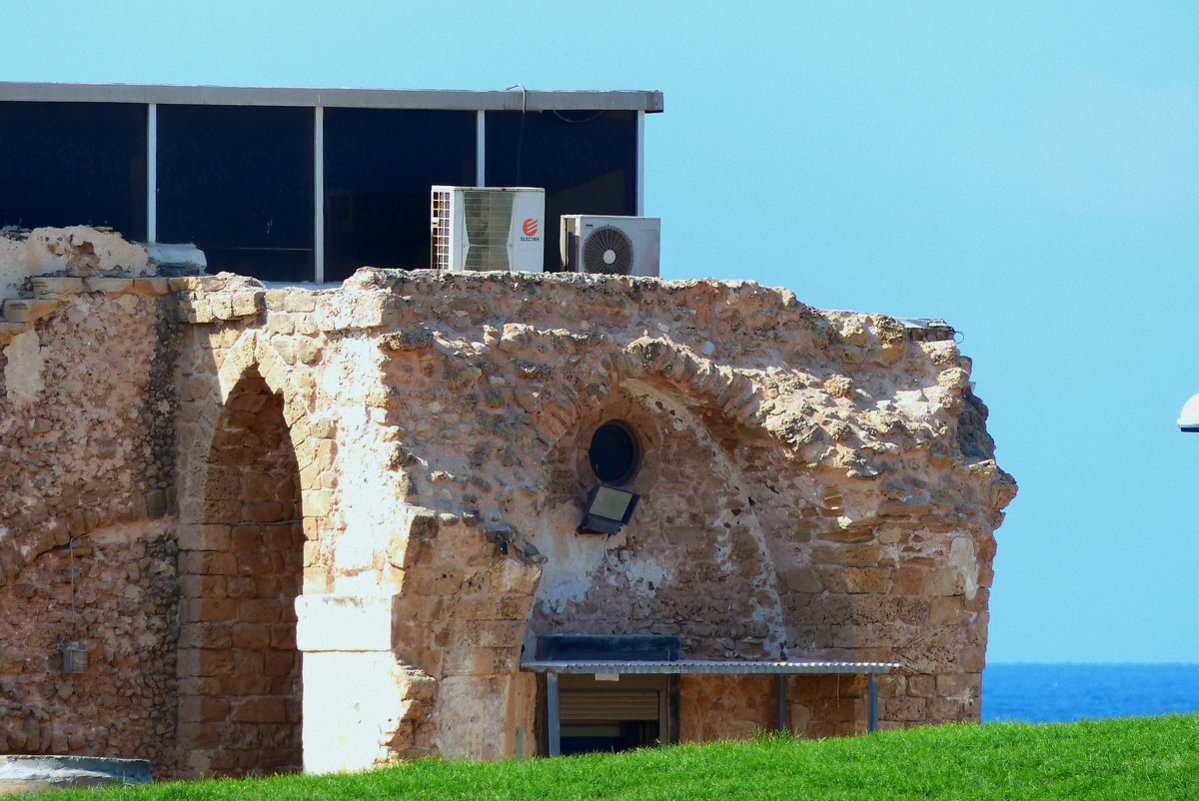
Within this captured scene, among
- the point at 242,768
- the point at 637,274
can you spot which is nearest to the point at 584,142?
the point at 637,274

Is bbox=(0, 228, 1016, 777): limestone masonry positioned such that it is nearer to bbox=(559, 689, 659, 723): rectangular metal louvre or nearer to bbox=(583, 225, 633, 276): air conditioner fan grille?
bbox=(559, 689, 659, 723): rectangular metal louvre

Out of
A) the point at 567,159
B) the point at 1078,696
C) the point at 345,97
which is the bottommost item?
the point at 1078,696

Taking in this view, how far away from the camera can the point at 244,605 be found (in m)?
16.2

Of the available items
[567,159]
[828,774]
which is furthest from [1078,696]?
[828,774]

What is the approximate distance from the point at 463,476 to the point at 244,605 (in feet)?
9.53

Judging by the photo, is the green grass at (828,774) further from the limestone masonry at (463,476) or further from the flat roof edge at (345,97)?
the flat roof edge at (345,97)

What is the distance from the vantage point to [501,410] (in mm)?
14375

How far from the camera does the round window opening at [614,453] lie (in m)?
15.6

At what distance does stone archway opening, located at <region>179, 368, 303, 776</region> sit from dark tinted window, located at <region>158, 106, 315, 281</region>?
171 centimetres

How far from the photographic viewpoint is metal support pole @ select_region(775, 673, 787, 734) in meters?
15.2

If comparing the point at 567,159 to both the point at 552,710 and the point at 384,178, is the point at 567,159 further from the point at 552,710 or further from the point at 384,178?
the point at 552,710

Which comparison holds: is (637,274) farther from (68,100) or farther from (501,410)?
(68,100)

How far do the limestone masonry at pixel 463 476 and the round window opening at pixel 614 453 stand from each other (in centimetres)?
11

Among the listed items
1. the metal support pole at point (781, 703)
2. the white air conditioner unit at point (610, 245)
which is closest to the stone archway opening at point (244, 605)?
the white air conditioner unit at point (610, 245)
